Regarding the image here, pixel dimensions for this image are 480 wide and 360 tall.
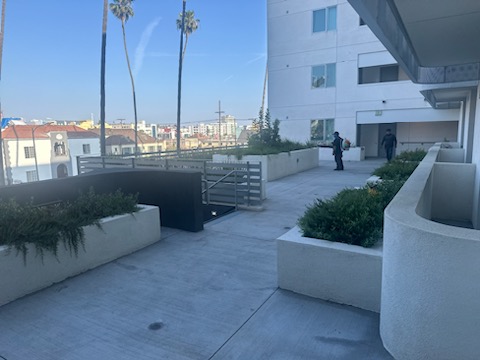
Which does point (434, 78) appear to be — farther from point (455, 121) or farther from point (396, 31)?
point (455, 121)

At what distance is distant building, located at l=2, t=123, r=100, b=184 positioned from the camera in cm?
4141

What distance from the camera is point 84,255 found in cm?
470

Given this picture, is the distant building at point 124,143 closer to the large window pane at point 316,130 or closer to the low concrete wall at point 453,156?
the large window pane at point 316,130

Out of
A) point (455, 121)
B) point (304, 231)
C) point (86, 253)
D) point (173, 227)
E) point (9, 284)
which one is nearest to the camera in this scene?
point (9, 284)

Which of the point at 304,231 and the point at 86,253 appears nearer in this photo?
the point at 304,231

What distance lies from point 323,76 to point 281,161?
36.8 feet

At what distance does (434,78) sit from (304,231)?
7.77 meters

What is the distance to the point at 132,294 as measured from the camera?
4020mm

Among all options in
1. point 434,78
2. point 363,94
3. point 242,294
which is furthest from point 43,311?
point 363,94

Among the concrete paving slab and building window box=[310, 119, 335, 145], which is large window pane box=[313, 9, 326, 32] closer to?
building window box=[310, 119, 335, 145]

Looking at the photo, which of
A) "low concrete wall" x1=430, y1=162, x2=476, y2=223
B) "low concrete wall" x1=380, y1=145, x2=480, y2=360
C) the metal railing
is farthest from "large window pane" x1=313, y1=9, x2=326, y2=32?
"low concrete wall" x1=380, y1=145, x2=480, y2=360

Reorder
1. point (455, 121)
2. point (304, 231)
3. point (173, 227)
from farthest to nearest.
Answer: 1. point (455, 121)
2. point (173, 227)
3. point (304, 231)

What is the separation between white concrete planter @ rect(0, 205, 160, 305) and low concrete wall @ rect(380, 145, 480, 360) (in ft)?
12.9

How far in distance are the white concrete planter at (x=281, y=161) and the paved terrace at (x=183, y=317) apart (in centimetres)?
748
